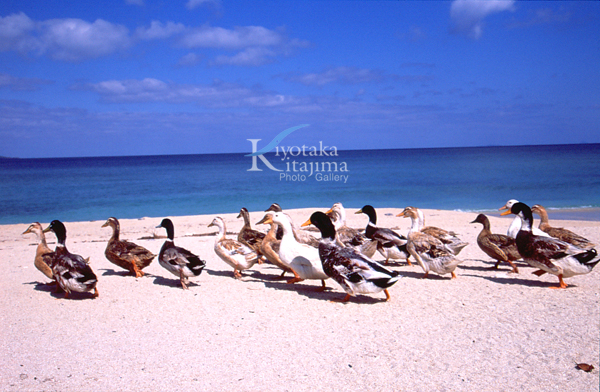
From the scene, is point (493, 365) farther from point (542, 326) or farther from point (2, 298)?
point (2, 298)

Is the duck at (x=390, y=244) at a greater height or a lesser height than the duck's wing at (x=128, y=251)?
greater

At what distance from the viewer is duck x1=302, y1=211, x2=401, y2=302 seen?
246 inches

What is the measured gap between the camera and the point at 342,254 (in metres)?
6.52

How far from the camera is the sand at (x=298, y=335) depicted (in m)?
4.24

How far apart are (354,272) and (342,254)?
13.7 inches

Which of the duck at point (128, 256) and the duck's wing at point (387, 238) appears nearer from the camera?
the duck at point (128, 256)

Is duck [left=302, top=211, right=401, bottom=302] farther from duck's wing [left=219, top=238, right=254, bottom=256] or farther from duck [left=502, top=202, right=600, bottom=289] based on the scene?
duck [left=502, top=202, right=600, bottom=289]

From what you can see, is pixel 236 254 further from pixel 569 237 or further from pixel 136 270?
pixel 569 237

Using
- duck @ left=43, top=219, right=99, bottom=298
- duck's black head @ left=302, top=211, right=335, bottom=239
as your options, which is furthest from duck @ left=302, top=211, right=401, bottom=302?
duck @ left=43, top=219, right=99, bottom=298

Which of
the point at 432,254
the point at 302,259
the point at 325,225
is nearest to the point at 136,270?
the point at 302,259

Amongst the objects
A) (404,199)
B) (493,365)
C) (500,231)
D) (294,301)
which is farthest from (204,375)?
(404,199)

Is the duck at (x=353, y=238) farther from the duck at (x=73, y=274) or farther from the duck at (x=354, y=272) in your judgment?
the duck at (x=73, y=274)

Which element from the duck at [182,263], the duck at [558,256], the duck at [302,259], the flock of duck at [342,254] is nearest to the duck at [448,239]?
the flock of duck at [342,254]

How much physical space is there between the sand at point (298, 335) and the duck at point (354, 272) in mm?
351
